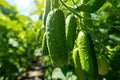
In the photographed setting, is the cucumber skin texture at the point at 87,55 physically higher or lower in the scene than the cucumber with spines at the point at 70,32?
lower

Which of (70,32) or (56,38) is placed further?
(70,32)

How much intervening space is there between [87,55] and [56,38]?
0.17 m

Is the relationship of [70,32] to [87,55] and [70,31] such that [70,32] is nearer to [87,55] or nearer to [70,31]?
[70,31]

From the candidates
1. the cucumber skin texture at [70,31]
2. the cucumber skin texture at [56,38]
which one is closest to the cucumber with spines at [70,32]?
the cucumber skin texture at [70,31]

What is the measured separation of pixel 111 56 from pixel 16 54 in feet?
9.64

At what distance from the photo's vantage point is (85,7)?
169 cm

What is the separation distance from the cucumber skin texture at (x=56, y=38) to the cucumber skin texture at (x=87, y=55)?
0.38 feet

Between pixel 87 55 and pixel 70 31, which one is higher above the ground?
pixel 70 31

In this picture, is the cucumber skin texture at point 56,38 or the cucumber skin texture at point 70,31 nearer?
the cucumber skin texture at point 56,38

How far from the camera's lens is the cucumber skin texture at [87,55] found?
5.46ft

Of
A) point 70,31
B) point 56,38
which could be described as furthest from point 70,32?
point 56,38

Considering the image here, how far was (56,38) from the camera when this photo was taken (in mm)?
1627

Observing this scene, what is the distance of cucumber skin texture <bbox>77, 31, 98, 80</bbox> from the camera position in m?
1.67

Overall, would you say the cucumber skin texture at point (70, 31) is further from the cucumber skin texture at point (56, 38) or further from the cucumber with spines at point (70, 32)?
the cucumber skin texture at point (56, 38)
